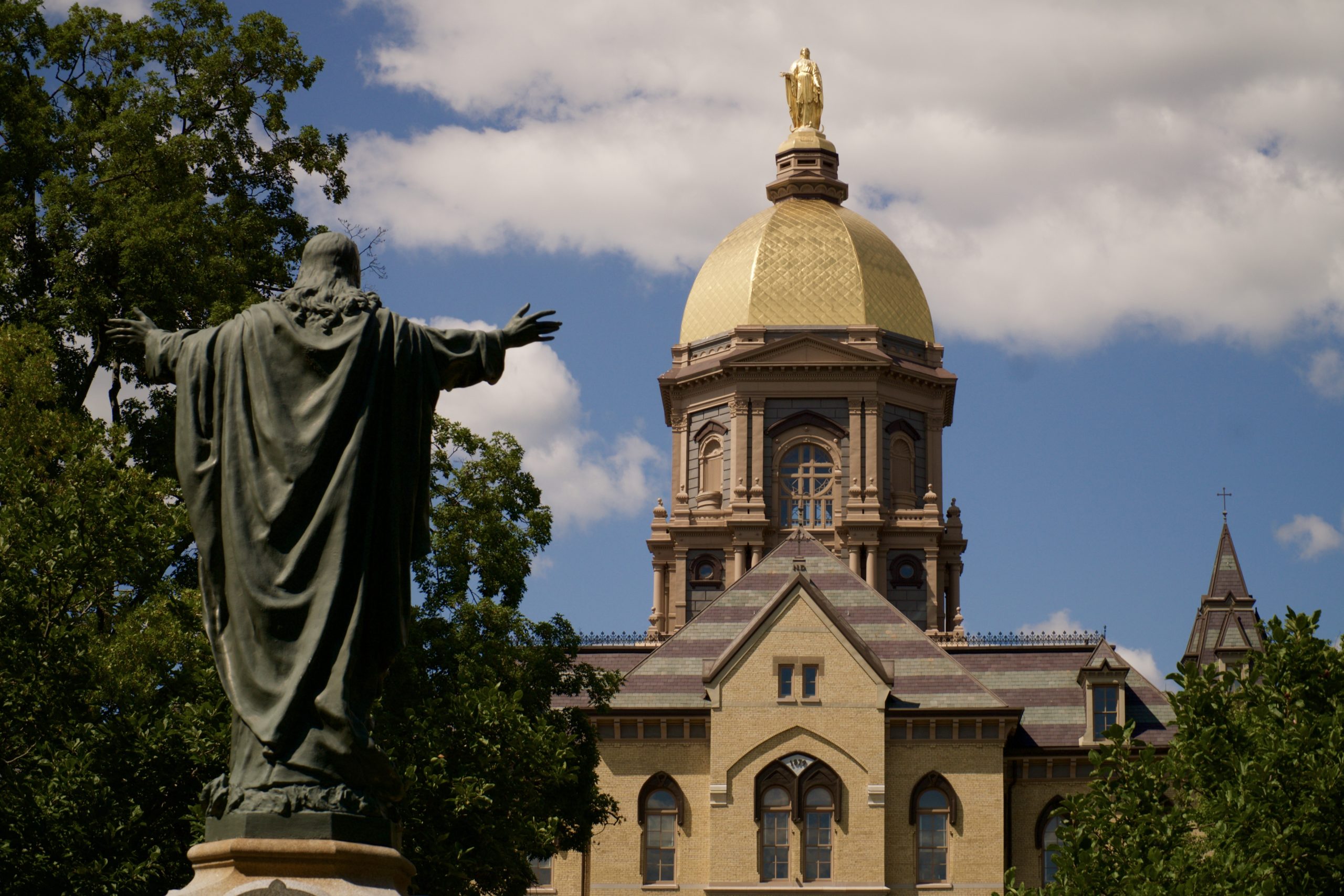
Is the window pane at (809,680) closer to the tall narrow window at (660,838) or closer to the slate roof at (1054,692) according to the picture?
the tall narrow window at (660,838)

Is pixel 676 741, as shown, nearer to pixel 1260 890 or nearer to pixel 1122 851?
pixel 1122 851

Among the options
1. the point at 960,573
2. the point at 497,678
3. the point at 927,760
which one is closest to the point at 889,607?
the point at 927,760

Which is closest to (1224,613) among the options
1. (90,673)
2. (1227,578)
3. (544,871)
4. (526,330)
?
(1227,578)

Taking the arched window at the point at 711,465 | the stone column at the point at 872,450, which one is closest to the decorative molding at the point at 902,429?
the stone column at the point at 872,450

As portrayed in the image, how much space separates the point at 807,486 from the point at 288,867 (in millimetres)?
58351

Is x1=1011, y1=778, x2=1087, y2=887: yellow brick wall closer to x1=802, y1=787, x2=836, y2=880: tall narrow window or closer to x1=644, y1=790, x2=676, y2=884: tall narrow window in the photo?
x1=802, y1=787, x2=836, y2=880: tall narrow window

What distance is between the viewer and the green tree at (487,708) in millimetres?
26688

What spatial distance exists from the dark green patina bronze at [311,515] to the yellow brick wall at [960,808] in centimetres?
4036

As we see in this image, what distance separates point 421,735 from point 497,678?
2.51 metres

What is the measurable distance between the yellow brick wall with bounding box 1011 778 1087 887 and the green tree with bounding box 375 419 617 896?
53.2 feet

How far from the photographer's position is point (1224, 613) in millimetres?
62938

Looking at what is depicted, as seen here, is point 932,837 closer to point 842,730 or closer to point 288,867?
point 842,730

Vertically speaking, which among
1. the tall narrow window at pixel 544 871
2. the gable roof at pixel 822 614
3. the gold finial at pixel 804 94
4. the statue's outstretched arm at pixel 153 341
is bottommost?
the tall narrow window at pixel 544 871

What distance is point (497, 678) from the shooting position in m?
29.6
